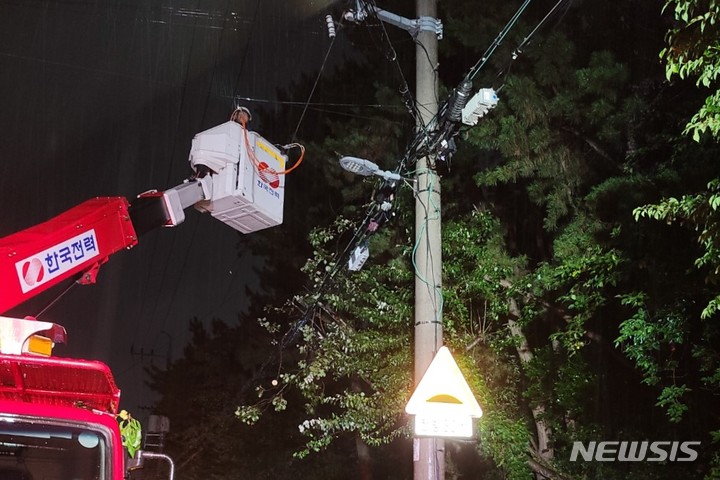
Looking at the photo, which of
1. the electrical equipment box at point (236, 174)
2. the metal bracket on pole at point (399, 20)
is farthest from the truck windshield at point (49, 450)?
the metal bracket on pole at point (399, 20)

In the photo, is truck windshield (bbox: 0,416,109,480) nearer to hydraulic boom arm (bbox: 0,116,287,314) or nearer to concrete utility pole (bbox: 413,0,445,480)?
Answer: hydraulic boom arm (bbox: 0,116,287,314)

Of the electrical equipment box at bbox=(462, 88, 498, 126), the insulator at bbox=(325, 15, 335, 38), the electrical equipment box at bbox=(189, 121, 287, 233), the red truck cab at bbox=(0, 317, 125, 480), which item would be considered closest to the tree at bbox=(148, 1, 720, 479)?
the insulator at bbox=(325, 15, 335, 38)

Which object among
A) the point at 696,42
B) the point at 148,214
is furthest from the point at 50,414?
the point at 696,42

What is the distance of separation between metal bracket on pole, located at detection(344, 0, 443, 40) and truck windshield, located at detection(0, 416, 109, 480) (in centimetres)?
556

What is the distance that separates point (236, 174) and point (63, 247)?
1904 mm

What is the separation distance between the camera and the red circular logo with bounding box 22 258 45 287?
5074 mm

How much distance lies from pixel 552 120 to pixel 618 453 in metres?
5.87

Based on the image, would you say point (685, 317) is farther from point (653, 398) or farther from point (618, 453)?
point (653, 398)

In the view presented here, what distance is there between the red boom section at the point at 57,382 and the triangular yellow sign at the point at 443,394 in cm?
241

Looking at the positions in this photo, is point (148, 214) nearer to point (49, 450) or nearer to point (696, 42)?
point (49, 450)

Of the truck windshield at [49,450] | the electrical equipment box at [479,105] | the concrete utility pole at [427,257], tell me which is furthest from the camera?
the electrical equipment box at [479,105]

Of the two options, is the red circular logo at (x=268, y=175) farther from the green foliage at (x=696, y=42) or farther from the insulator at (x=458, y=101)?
the green foliage at (x=696, y=42)

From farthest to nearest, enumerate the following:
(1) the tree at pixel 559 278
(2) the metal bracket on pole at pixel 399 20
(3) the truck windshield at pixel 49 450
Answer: (1) the tree at pixel 559 278 → (2) the metal bracket on pole at pixel 399 20 → (3) the truck windshield at pixel 49 450

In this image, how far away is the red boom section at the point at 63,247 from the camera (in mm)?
5008
